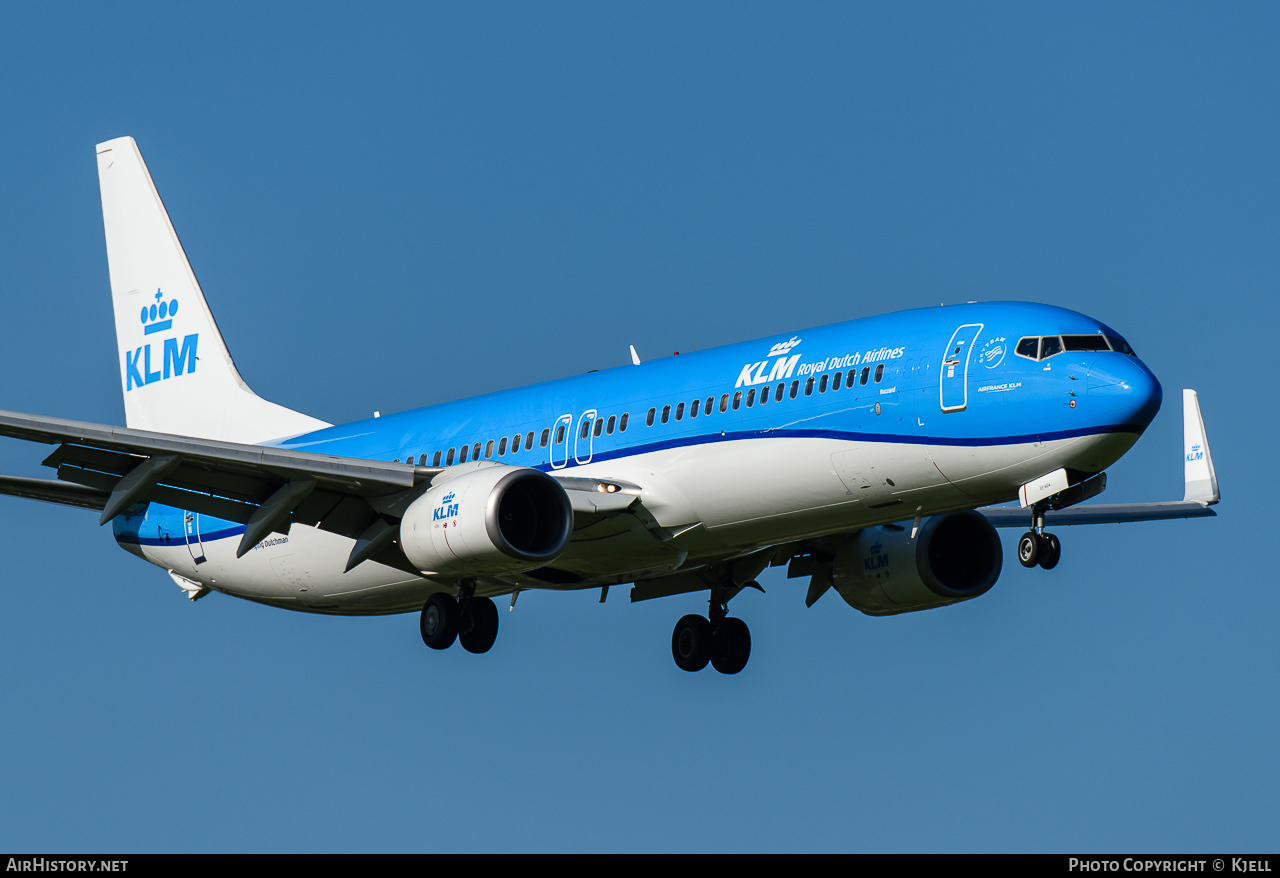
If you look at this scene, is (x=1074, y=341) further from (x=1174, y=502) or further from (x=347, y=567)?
(x=347, y=567)

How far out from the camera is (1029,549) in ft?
92.8

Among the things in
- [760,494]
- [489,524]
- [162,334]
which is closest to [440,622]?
[489,524]

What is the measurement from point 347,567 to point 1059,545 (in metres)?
13.5

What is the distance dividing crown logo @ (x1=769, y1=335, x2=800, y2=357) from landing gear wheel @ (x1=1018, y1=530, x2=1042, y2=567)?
18.4ft

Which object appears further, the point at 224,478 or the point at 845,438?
the point at 224,478

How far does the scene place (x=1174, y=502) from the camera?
39125mm

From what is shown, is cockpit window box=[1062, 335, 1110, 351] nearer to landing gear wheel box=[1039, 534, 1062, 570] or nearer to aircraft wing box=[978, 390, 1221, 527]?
landing gear wheel box=[1039, 534, 1062, 570]

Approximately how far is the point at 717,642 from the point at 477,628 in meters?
6.02

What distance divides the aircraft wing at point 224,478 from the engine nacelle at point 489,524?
55.5 inches

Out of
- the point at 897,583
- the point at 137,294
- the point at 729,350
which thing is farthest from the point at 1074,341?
the point at 137,294

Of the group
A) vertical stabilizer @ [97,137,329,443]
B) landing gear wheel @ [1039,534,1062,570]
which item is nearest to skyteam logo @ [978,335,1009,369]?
landing gear wheel @ [1039,534,1062,570]

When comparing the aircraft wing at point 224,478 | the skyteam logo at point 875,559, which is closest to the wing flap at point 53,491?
the aircraft wing at point 224,478

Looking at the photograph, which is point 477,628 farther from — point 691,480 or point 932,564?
point 932,564
